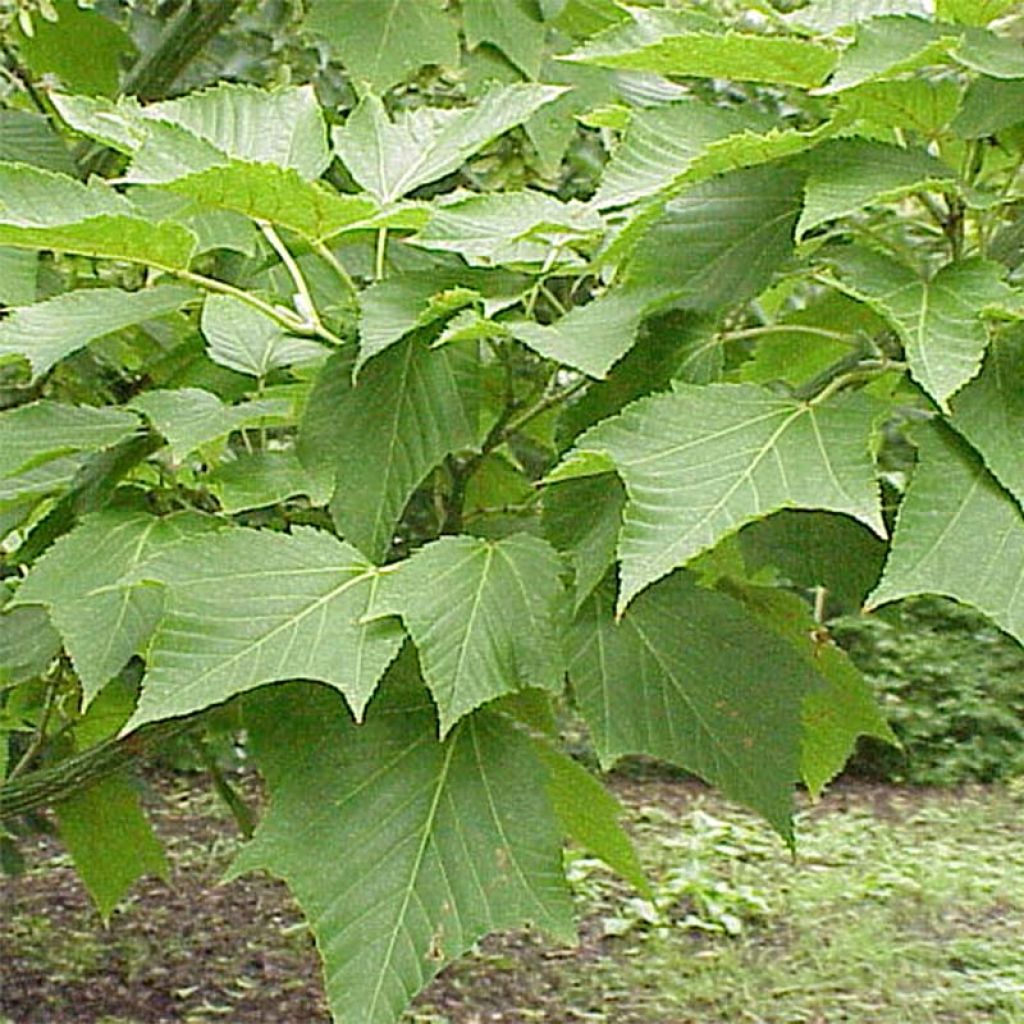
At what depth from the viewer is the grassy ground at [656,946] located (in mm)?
4355

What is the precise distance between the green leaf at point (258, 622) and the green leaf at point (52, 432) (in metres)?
0.14

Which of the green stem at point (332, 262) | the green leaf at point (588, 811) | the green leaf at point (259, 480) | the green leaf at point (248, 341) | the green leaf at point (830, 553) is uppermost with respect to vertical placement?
the green stem at point (332, 262)

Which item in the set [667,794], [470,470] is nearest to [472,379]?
[470,470]

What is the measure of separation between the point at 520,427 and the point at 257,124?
0.75ft

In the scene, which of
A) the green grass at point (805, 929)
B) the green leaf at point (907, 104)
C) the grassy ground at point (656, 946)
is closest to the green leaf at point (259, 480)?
the green leaf at point (907, 104)

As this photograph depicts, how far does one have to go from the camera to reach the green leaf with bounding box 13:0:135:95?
5.76ft

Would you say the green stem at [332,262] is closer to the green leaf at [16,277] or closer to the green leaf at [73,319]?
the green leaf at [73,319]

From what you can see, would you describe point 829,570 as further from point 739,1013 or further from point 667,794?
point 667,794

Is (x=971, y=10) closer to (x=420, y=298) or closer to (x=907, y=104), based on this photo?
(x=907, y=104)

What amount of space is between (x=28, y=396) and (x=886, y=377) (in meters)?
0.99

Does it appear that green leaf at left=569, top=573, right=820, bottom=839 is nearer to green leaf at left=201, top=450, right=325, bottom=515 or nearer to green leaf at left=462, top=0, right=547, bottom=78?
green leaf at left=201, top=450, right=325, bottom=515

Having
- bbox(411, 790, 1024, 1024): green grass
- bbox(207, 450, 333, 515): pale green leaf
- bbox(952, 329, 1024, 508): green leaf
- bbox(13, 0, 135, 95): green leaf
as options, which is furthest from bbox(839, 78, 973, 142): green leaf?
bbox(411, 790, 1024, 1024): green grass

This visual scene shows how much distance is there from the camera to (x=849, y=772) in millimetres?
7395

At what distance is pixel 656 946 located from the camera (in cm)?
491
